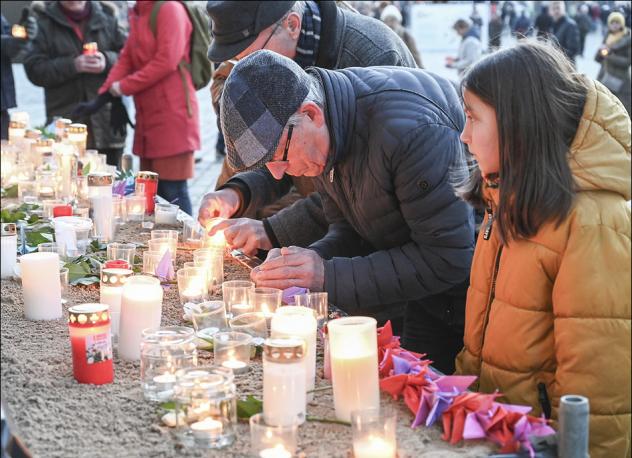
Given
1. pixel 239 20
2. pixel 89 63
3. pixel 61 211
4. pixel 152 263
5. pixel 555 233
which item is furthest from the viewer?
pixel 89 63

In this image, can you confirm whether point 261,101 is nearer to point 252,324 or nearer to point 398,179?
point 398,179

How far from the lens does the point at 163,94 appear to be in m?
7.66

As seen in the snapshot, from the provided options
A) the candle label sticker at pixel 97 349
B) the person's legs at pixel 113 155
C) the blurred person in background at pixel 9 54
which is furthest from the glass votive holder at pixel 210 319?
the blurred person in background at pixel 9 54

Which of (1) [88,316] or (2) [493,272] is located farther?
(2) [493,272]

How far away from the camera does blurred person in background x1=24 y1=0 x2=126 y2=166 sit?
869 cm

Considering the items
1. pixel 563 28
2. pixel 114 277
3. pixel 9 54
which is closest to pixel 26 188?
pixel 114 277

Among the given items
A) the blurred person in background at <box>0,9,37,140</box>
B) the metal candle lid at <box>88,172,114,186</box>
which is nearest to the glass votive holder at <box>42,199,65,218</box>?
the metal candle lid at <box>88,172,114,186</box>

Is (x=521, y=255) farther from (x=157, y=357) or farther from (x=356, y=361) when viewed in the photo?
(x=157, y=357)

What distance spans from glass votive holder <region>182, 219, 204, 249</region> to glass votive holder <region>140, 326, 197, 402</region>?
1.55m

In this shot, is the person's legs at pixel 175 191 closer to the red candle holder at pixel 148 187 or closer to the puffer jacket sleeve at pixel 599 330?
the red candle holder at pixel 148 187

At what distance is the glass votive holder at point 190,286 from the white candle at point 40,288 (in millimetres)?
410

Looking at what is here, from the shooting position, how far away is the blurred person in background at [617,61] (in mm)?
13391

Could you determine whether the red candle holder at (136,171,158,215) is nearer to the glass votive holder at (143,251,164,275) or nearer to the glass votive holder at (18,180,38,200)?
the glass votive holder at (18,180,38,200)

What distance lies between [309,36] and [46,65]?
16.6 ft
